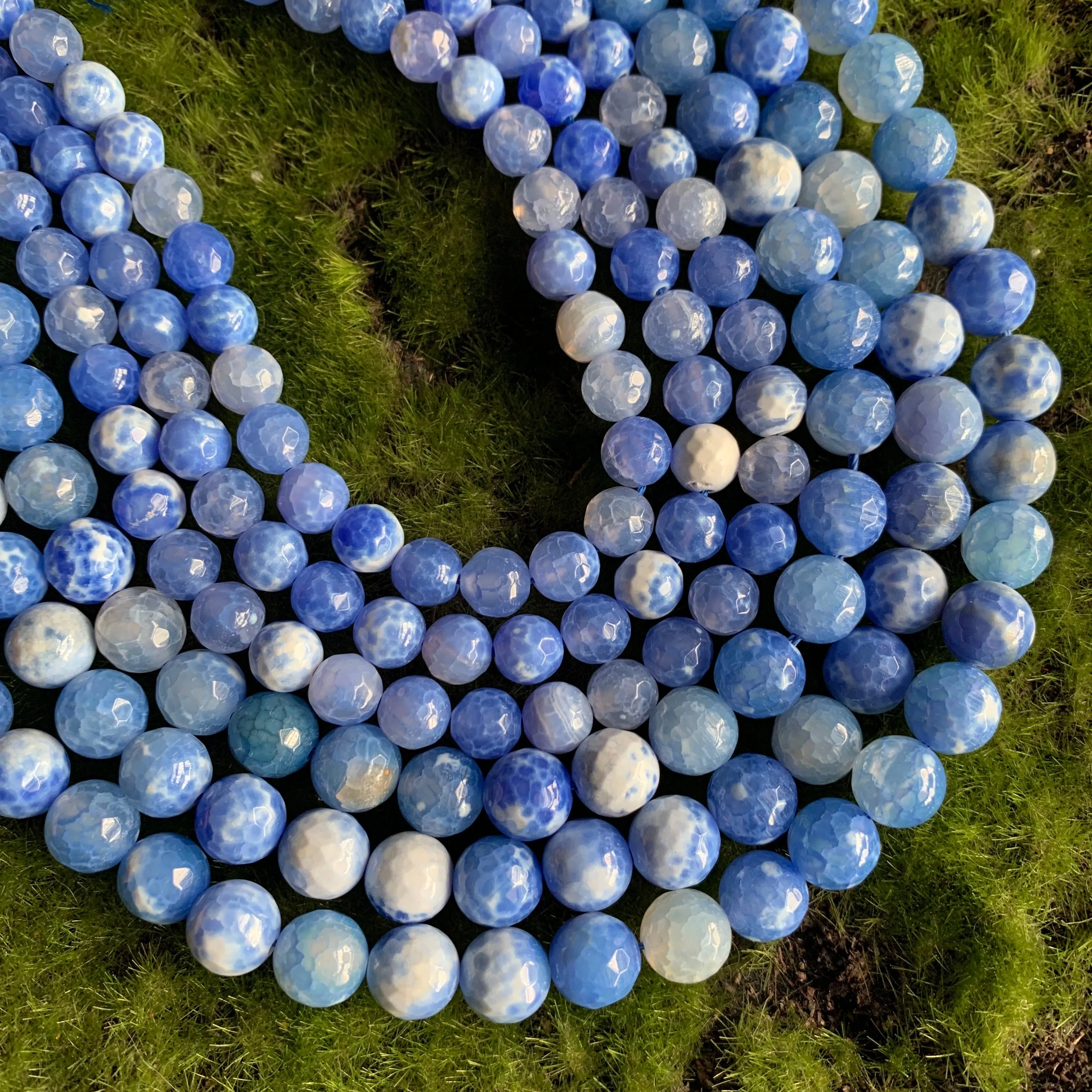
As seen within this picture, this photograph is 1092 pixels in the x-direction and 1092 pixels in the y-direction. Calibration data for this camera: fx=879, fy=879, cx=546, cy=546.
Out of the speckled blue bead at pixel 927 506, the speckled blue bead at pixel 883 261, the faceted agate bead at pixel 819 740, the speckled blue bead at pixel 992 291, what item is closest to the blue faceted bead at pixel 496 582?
the faceted agate bead at pixel 819 740

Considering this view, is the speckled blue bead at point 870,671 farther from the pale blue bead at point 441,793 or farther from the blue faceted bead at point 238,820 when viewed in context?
the blue faceted bead at point 238,820

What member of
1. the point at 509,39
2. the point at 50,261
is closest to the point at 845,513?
the point at 509,39

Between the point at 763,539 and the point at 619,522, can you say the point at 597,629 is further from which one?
the point at 763,539

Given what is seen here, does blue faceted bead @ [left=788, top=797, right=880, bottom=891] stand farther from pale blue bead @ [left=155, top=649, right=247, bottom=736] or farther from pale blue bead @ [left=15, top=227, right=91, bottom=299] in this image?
pale blue bead @ [left=15, top=227, right=91, bottom=299]

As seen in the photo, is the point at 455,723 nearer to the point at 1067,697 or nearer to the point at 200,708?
the point at 200,708

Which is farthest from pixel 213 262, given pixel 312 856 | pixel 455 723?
pixel 312 856

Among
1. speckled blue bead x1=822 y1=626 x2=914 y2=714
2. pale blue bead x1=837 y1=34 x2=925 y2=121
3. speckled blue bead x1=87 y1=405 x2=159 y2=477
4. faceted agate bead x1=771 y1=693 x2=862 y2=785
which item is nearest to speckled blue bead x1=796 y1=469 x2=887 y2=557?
speckled blue bead x1=822 y1=626 x2=914 y2=714
